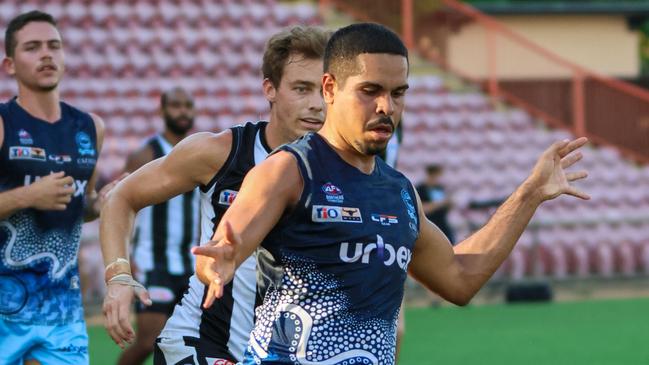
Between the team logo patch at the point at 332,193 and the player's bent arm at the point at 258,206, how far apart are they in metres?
0.09

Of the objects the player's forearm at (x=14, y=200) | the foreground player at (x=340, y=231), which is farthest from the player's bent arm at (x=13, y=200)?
the foreground player at (x=340, y=231)

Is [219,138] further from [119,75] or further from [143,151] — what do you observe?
[119,75]

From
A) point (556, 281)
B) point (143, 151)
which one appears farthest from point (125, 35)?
point (143, 151)

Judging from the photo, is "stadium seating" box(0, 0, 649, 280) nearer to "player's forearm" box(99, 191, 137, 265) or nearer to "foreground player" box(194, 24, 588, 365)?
"player's forearm" box(99, 191, 137, 265)

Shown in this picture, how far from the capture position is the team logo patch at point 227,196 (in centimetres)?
549

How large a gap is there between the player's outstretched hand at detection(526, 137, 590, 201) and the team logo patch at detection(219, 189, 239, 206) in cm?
125

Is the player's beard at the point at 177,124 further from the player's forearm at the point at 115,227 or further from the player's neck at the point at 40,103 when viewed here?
the player's forearm at the point at 115,227

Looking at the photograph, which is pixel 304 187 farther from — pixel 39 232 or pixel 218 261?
pixel 39 232

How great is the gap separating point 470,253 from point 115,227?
1443 millimetres

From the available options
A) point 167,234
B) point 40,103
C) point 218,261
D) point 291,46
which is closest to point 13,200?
point 40,103

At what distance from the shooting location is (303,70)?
5.74 metres

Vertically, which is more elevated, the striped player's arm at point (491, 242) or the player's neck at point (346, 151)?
the player's neck at point (346, 151)

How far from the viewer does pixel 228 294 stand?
557 centimetres

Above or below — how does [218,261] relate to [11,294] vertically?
above
